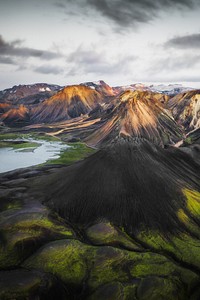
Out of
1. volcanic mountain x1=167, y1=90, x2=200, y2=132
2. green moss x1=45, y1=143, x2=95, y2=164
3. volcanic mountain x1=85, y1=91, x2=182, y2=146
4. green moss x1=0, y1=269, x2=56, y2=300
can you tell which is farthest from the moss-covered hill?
volcanic mountain x1=167, y1=90, x2=200, y2=132

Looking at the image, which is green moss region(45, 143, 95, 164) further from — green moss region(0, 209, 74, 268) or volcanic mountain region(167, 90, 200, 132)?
volcanic mountain region(167, 90, 200, 132)

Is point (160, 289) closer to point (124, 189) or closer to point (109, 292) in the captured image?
point (109, 292)

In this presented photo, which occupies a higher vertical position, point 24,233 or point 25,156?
point 24,233

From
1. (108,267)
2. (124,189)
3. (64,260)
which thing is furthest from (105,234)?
(124,189)

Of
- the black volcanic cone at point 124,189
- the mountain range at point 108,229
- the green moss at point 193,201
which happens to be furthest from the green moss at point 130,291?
the green moss at point 193,201

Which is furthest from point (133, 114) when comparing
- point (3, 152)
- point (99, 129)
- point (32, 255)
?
point (32, 255)
